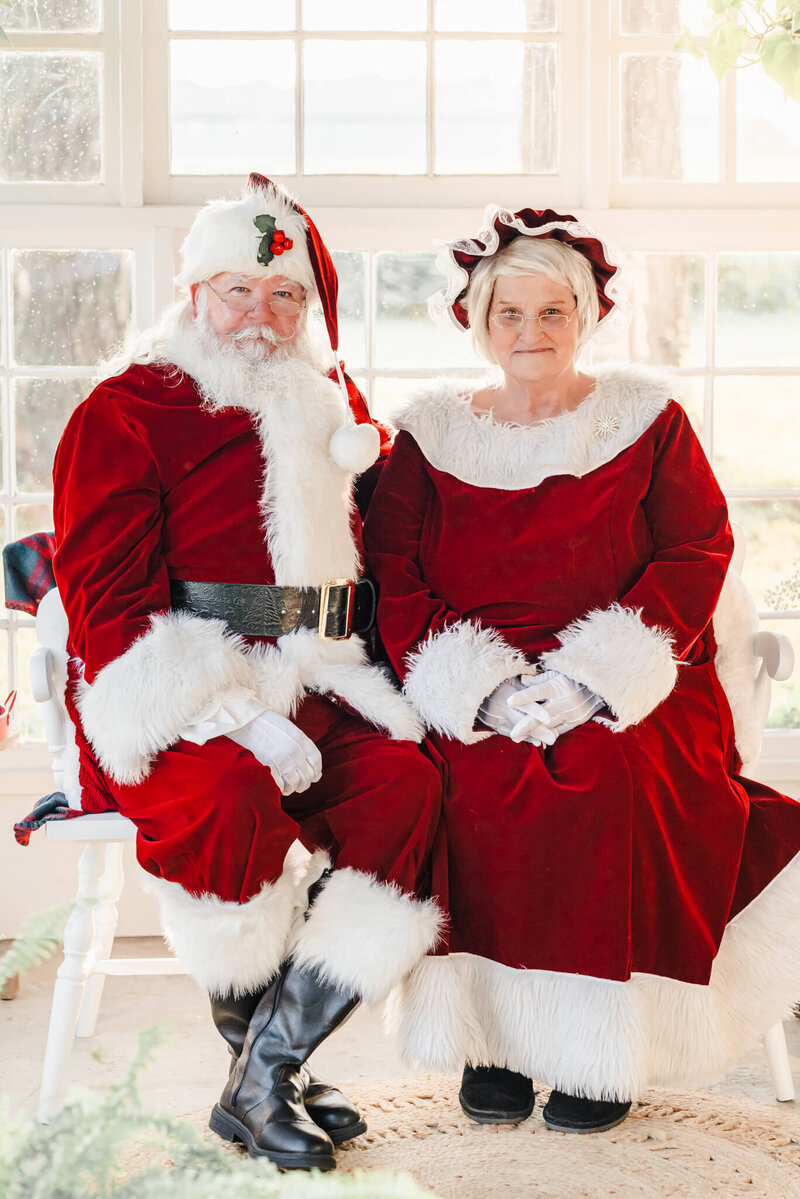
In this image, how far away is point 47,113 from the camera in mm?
3152

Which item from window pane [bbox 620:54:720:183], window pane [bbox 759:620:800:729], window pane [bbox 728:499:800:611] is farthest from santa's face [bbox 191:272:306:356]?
window pane [bbox 759:620:800:729]

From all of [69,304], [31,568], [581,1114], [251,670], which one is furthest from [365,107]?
[581,1114]

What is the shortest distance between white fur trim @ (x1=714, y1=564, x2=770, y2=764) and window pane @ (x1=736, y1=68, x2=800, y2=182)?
1383mm

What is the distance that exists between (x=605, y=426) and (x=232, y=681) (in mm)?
905

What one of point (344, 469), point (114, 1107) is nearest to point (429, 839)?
point (344, 469)

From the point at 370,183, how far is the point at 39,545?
1.34 meters

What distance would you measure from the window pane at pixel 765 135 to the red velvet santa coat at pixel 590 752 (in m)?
1.11

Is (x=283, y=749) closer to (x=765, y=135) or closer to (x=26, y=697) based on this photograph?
(x=26, y=697)

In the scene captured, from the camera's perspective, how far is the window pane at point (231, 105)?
10.4ft

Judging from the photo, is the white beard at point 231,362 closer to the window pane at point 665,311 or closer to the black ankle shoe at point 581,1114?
the window pane at point 665,311

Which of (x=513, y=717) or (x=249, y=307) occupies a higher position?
(x=249, y=307)

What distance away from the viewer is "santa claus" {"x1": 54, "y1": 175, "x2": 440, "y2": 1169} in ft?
6.49

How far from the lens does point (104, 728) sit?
2.08 meters

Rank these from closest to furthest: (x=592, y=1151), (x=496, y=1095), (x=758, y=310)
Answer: (x=592, y=1151)
(x=496, y=1095)
(x=758, y=310)
